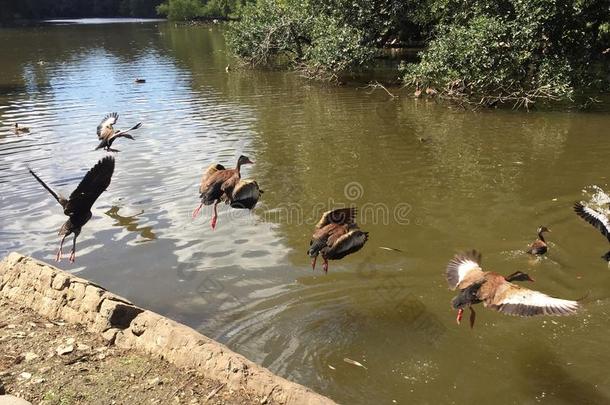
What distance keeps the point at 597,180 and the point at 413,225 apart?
171 inches

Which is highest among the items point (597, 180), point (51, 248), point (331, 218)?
point (331, 218)

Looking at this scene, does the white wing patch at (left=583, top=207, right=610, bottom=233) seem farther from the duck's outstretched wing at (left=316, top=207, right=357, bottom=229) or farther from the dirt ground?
the dirt ground

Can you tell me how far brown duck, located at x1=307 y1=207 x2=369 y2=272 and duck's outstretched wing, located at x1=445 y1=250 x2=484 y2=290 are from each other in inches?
41.0

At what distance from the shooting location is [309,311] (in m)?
6.26

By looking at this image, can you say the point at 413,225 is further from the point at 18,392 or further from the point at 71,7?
the point at 71,7

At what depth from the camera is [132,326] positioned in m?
4.88

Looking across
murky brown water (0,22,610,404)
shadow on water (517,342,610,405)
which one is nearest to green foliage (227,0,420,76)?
murky brown water (0,22,610,404)

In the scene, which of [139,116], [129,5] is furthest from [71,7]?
[139,116]

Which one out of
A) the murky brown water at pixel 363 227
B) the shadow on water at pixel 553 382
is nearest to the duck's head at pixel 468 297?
the murky brown water at pixel 363 227

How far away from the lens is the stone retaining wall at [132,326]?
4023 millimetres

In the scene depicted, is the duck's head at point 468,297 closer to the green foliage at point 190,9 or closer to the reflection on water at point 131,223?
the reflection on water at point 131,223

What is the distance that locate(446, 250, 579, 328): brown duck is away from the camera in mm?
4062

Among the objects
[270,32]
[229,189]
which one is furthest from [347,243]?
[270,32]

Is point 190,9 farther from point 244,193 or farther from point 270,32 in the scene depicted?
point 244,193
